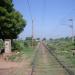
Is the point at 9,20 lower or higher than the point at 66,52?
higher

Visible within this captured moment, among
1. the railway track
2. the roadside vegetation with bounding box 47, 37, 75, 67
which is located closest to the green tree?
the roadside vegetation with bounding box 47, 37, 75, 67

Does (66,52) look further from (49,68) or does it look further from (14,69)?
(14,69)

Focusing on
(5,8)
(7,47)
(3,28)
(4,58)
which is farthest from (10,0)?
(4,58)

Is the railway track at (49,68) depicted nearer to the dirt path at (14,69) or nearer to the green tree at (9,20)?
the dirt path at (14,69)

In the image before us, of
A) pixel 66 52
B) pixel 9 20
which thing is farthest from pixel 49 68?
pixel 66 52

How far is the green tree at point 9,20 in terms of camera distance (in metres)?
31.7

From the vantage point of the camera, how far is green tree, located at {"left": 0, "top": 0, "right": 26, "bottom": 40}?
31.7 m

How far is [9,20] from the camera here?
105ft

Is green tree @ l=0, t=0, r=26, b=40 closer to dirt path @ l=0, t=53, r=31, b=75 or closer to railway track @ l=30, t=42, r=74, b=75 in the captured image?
railway track @ l=30, t=42, r=74, b=75

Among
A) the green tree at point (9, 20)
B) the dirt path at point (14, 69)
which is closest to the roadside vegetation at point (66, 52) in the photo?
the dirt path at point (14, 69)

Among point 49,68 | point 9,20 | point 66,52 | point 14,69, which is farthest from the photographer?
point 66,52

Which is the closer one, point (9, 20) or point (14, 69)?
point (14, 69)

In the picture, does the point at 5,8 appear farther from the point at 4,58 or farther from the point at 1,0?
the point at 4,58

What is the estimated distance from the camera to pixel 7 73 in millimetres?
16750
